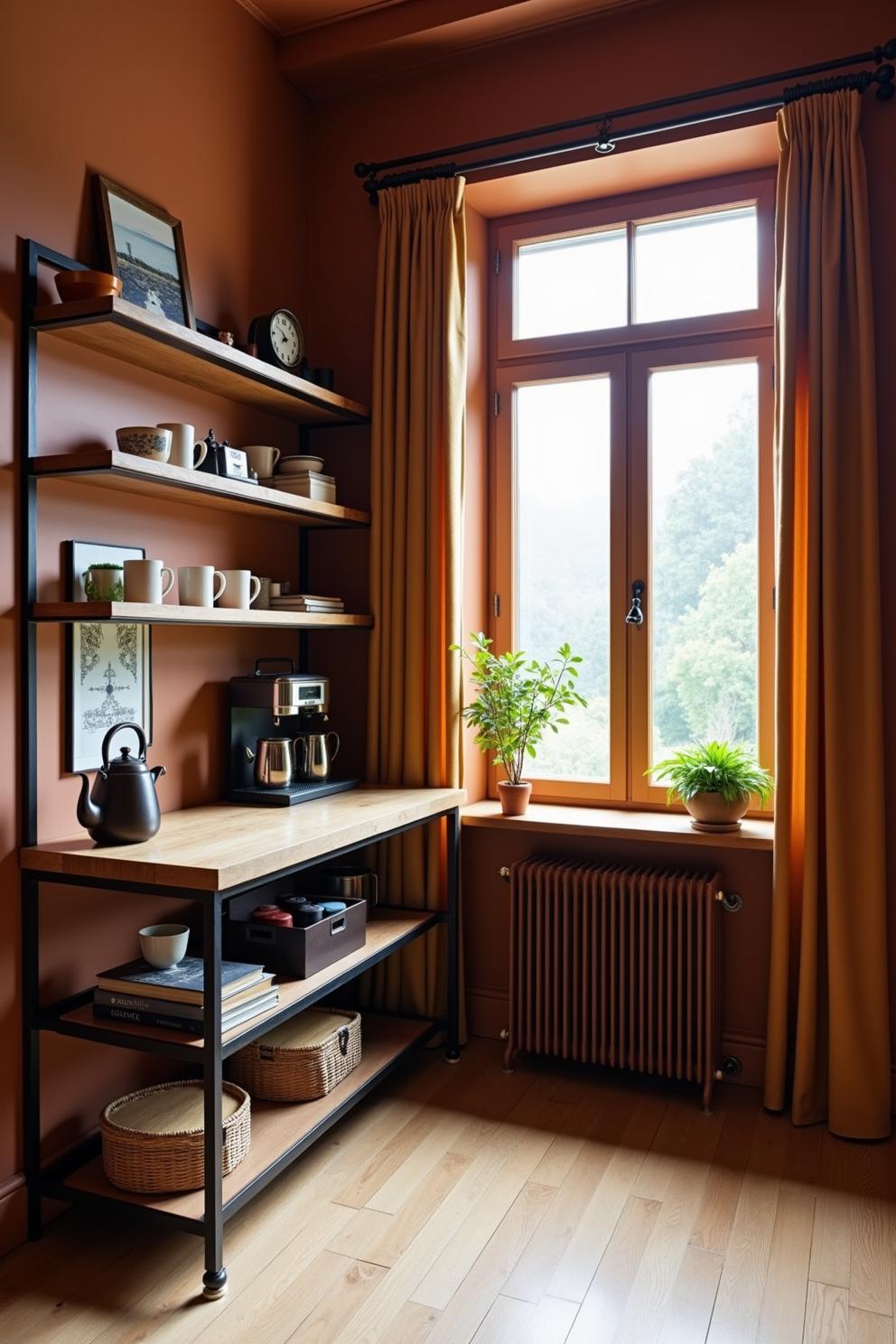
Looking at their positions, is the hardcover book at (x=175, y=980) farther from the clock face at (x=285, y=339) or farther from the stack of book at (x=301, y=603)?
the clock face at (x=285, y=339)

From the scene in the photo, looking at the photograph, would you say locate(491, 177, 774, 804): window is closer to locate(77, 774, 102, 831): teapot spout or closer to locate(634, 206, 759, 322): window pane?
locate(634, 206, 759, 322): window pane

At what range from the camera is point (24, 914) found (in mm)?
2133

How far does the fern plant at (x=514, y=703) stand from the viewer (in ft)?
9.92

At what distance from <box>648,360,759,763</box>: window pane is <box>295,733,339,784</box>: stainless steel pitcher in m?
1.02

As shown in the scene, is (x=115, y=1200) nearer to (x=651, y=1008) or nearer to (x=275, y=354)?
(x=651, y=1008)

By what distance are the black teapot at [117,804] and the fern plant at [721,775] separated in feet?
4.80

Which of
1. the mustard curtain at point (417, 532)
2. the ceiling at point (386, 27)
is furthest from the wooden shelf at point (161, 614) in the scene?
the ceiling at point (386, 27)

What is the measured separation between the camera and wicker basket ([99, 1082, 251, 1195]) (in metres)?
2.07

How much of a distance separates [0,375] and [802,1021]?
248 centimetres

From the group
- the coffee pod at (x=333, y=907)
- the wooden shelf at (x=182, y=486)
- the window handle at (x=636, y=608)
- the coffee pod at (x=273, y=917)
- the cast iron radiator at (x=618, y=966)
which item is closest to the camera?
the wooden shelf at (x=182, y=486)

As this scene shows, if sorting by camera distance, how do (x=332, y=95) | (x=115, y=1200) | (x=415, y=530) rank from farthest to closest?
1. (x=332, y=95)
2. (x=415, y=530)
3. (x=115, y=1200)

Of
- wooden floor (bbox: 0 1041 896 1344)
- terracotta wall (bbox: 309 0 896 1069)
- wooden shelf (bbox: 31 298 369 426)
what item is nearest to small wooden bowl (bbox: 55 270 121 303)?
wooden shelf (bbox: 31 298 369 426)

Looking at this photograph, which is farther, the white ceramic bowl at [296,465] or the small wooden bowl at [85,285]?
the white ceramic bowl at [296,465]

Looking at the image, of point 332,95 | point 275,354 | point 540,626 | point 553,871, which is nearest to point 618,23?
point 332,95
